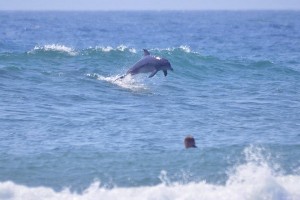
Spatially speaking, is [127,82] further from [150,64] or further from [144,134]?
[144,134]

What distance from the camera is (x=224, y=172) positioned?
11297mm

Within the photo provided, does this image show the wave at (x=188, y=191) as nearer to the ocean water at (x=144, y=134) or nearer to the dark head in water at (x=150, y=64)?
the ocean water at (x=144, y=134)

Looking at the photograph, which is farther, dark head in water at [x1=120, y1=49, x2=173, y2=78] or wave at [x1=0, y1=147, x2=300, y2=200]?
dark head in water at [x1=120, y1=49, x2=173, y2=78]

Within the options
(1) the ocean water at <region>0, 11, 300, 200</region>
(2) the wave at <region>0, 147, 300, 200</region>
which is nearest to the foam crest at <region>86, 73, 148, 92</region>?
(1) the ocean water at <region>0, 11, 300, 200</region>

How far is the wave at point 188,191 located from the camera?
10.0 m

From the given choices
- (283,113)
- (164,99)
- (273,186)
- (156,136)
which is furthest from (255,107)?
(273,186)

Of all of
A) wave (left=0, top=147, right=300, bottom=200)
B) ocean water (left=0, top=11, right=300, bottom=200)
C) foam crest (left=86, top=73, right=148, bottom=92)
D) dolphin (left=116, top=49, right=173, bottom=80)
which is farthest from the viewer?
foam crest (left=86, top=73, right=148, bottom=92)

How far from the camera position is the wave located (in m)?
10.0

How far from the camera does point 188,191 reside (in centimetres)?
1033

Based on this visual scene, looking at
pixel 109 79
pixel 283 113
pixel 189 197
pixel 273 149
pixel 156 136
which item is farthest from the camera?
pixel 109 79

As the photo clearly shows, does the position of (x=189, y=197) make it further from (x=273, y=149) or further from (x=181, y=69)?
(x=181, y=69)

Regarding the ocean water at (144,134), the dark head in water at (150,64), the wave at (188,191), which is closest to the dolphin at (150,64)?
the dark head in water at (150,64)

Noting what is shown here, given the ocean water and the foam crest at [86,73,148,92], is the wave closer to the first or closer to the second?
the ocean water

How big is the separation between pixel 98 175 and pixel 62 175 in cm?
62
